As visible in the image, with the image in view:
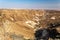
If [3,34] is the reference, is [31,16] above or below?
above

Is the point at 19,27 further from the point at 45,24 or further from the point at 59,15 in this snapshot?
the point at 59,15

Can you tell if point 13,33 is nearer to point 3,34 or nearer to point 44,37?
point 3,34

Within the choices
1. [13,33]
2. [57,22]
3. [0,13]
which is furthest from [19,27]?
[57,22]

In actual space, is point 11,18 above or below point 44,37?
above

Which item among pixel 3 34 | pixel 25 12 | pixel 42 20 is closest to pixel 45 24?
pixel 42 20
